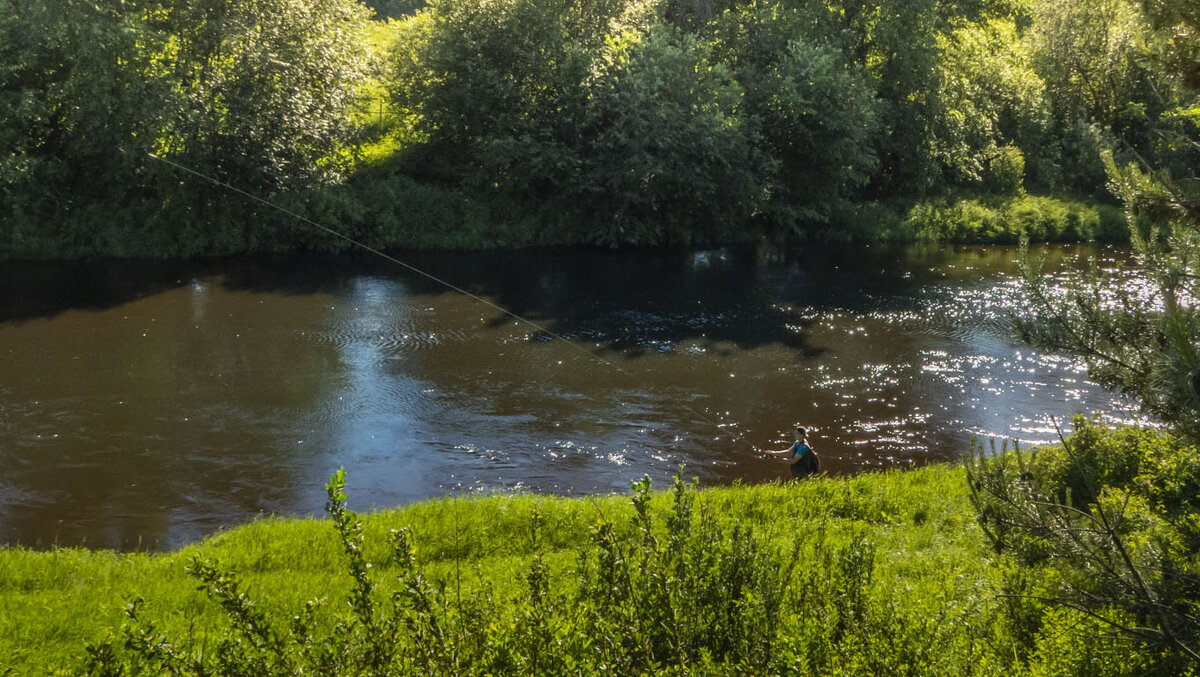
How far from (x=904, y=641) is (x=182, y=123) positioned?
2533cm

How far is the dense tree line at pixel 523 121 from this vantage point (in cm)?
2692

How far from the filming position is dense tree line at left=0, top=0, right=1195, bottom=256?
26922 millimetres

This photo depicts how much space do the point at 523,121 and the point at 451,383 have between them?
15212 millimetres

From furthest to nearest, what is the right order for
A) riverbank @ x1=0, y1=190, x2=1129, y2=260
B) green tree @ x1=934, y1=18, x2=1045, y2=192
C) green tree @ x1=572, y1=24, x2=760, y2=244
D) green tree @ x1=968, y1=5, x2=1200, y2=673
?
green tree @ x1=934, y1=18, x2=1045, y2=192 < green tree @ x1=572, y1=24, x2=760, y2=244 < riverbank @ x1=0, y1=190, x2=1129, y2=260 < green tree @ x1=968, y1=5, x2=1200, y2=673

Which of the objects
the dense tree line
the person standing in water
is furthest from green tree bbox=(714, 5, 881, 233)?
the person standing in water

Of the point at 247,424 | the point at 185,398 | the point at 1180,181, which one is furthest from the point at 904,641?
the point at 185,398

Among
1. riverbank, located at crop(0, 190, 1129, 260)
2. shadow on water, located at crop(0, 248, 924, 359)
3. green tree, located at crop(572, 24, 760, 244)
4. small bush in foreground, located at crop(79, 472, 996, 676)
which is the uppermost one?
green tree, located at crop(572, 24, 760, 244)

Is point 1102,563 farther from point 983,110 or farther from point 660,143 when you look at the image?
point 983,110

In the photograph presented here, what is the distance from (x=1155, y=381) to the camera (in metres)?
5.35

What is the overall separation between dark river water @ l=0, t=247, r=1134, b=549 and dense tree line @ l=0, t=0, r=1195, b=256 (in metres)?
2.86

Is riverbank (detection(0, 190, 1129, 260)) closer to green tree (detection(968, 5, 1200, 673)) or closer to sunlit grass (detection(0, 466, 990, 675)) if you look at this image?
sunlit grass (detection(0, 466, 990, 675))

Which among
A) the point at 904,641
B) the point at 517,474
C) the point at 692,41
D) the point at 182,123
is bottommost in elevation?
the point at 517,474

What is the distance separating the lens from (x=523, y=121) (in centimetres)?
3134

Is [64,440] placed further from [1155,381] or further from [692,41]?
[692,41]
